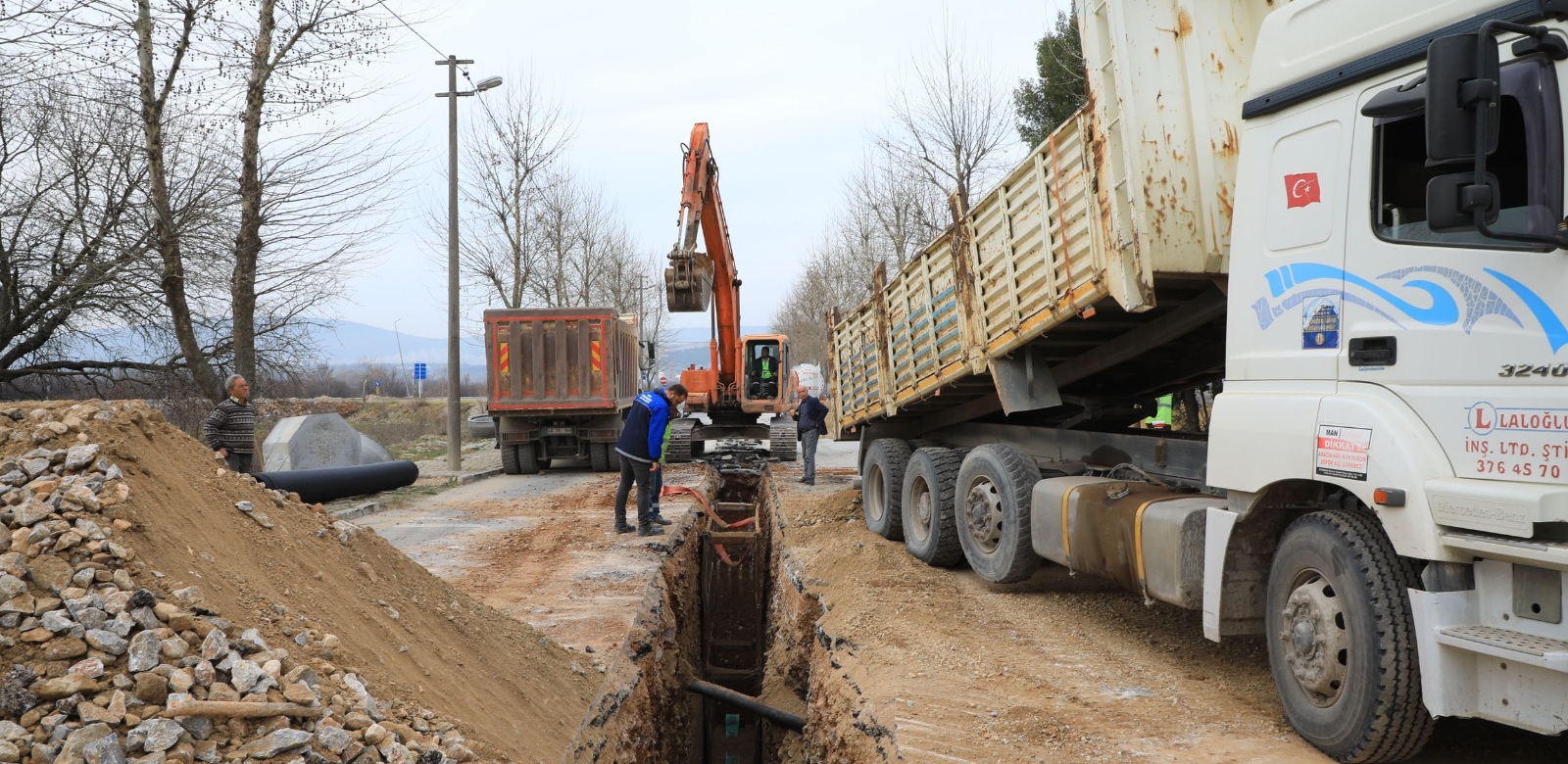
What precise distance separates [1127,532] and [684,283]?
8.88 m

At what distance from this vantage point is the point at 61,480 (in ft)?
13.6

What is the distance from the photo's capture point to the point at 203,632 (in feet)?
12.3

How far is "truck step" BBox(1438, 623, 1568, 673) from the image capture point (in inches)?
120

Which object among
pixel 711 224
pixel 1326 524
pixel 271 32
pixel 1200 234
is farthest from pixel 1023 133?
pixel 1326 524

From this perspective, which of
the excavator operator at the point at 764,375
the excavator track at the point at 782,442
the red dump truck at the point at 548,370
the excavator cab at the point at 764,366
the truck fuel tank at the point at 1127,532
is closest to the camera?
the truck fuel tank at the point at 1127,532

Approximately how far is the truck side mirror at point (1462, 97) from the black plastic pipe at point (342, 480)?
10.2m

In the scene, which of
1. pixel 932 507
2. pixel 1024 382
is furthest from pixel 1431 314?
pixel 932 507

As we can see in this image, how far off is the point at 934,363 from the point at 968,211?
4.41 feet

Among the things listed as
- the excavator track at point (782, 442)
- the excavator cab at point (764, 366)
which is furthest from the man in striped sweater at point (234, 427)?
the excavator cab at point (764, 366)

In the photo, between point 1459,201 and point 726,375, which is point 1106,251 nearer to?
point 1459,201

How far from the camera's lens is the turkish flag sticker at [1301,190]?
4.04 m

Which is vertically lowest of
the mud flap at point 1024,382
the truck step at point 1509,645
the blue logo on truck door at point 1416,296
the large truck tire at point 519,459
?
the large truck tire at point 519,459

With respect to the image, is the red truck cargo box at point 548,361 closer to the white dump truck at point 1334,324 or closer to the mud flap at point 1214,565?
the white dump truck at point 1334,324

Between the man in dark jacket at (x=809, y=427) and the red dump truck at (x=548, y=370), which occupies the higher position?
the red dump truck at (x=548, y=370)
